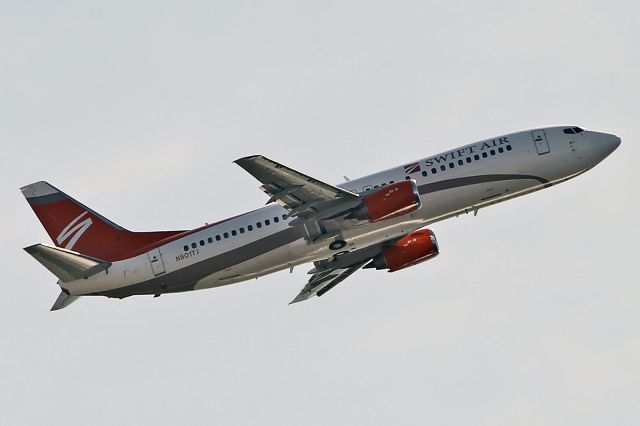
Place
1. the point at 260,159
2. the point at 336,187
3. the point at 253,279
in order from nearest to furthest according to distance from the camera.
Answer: the point at 260,159, the point at 336,187, the point at 253,279

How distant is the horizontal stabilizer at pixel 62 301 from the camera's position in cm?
6956

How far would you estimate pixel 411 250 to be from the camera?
74625 mm

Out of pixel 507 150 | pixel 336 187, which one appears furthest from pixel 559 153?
pixel 336 187

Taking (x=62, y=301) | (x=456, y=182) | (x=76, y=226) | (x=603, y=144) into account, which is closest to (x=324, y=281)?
(x=456, y=182)

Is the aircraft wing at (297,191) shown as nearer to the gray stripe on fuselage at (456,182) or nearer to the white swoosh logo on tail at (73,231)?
the gray stripe on fuselage at (456,182)

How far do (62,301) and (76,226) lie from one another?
5.96 metres

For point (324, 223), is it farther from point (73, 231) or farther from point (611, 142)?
point (611, 142)

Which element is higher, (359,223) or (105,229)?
(105,229)

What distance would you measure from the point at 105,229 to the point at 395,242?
1934cm

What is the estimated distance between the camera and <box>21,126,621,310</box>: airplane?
68625 mm

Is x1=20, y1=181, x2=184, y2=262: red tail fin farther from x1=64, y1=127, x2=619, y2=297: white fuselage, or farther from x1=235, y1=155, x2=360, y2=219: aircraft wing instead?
x1=235, y1=155, x2=360, y2=219: aircraft wing

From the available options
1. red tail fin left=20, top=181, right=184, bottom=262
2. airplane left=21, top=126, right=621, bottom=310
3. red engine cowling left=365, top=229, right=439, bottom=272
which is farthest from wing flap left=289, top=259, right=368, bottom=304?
red tail fin left=20, top=181, right=184, bottom=262

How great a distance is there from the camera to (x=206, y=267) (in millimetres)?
70375

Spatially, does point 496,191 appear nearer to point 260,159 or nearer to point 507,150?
point 507,150
